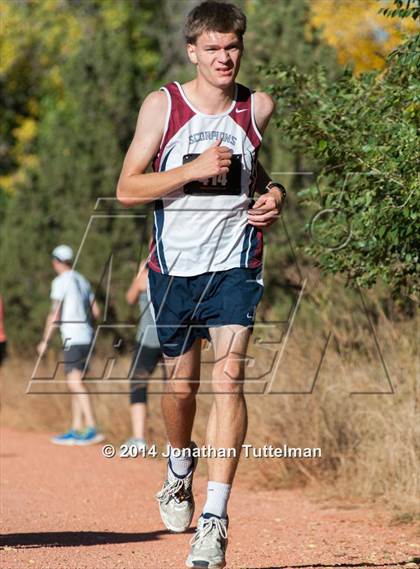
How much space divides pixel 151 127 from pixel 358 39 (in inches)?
532

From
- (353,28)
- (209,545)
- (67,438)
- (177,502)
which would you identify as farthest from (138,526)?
(353,28)

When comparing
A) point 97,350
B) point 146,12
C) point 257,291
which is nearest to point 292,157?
point 97,350

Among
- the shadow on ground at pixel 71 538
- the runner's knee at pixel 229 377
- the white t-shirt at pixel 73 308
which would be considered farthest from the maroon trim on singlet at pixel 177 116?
the white t-shirt at pixel 73 308

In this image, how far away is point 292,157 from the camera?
14.8 metres

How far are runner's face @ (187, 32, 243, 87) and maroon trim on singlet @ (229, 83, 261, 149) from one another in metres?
0.13

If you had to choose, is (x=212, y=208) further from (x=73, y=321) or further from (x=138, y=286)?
(x=73, y=321)

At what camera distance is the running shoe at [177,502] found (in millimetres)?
6348

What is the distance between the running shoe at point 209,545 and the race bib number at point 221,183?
154 centimetres

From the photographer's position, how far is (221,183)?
19.2ft

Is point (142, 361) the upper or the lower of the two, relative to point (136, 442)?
upper

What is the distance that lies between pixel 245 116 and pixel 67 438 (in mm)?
7092

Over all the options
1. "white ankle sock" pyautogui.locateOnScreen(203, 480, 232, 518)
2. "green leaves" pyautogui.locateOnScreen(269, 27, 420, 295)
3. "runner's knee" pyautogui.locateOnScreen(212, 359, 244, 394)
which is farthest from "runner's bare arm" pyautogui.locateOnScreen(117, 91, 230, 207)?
"green leaves" pyautogui.locateOnScreen(269, 27, 420, 295)

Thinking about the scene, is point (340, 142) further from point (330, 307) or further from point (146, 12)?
point (146, 12)

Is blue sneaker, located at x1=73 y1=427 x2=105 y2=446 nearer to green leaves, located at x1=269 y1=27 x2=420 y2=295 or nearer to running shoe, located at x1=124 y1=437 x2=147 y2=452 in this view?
running shoe, located at x1=124 y1=437 x2=147 y2=452
